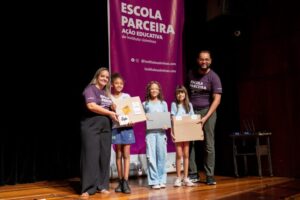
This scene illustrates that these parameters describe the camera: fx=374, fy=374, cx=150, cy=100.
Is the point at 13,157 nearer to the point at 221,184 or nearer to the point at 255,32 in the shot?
the point at 221,184

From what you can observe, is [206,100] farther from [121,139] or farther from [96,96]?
[96,96]

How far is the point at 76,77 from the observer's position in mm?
5027

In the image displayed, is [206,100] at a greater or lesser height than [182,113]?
greater

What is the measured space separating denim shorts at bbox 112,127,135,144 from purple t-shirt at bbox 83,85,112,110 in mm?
275

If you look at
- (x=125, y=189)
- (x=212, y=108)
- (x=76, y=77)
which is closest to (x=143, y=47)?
(x=76, y=77)

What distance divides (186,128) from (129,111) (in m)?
0.67

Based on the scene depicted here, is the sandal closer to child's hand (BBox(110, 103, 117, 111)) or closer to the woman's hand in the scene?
the woman's hand

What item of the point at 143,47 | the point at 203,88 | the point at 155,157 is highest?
the point at 143,47

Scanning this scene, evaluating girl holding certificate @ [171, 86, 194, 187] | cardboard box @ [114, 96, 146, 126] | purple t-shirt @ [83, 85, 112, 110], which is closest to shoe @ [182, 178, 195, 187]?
girl holding certificate @ [171, 86, 194, 187]

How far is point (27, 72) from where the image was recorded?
4715mm

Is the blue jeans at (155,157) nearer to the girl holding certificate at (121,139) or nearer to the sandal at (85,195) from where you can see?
the girl holding certificate at (121,139)

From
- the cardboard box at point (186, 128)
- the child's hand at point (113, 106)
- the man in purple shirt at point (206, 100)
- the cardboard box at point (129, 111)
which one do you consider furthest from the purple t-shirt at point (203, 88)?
the child's hand at point (113, 106)

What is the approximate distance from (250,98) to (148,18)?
5.84 feet

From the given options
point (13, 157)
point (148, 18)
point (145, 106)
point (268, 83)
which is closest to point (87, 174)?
point (145, 106)
